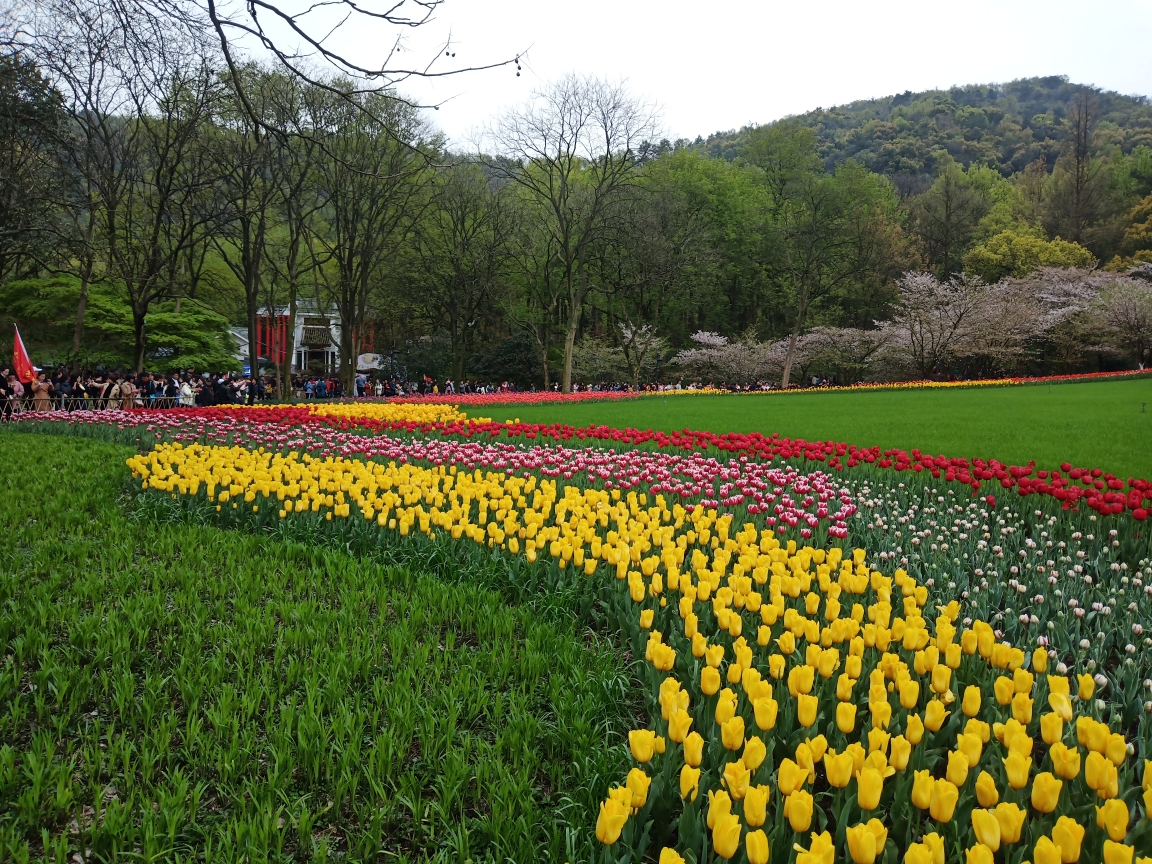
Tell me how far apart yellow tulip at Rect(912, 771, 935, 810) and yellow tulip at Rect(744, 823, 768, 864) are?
0.47 meters

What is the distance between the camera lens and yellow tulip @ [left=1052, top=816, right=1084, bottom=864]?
1541mm

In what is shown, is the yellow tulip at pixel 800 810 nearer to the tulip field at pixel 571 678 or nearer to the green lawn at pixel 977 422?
the tulip field at pixel 571 678

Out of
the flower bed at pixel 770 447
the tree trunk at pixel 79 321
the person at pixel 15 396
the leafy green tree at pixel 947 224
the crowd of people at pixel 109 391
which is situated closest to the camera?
the flower bed at pixel 770 447

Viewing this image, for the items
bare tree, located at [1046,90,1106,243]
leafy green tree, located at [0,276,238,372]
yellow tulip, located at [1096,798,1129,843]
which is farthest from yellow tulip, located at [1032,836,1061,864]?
bare tree, located at [1046,90,1106,243]

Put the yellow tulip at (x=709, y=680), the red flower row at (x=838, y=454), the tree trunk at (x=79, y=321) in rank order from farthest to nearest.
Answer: the tree trunk at (x=79, y=321)
the red flower row at (x=838, y=454)
the yellow tulip at (x=709, y=680)

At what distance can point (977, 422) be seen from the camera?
14.4 metres

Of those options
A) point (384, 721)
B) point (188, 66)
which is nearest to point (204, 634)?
point (384, 721)

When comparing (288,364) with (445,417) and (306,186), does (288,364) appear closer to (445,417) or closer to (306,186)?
(306,186)

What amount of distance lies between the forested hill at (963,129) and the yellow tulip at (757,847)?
211 feet

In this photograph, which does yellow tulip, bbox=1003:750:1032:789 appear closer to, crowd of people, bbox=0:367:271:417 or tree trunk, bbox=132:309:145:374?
crowd of people, bbox=0:367:271:417

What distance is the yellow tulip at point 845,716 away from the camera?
2.20 meters

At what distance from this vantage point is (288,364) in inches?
955

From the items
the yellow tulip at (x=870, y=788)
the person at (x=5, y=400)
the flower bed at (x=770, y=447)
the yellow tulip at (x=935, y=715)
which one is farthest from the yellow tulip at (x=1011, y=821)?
the person at (x=5, y=400)

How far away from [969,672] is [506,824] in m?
1.98
